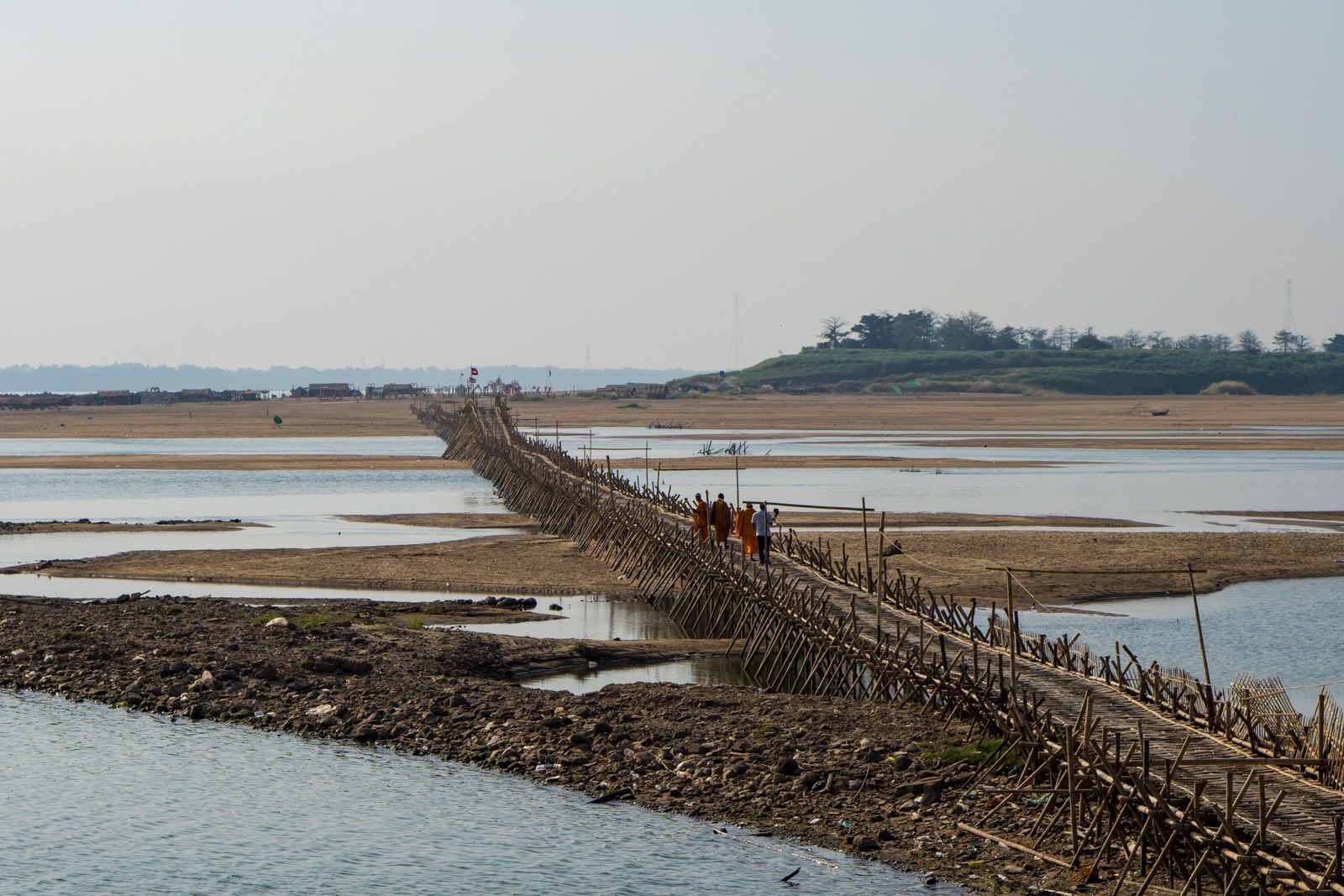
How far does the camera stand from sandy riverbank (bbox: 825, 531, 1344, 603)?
1308 inches

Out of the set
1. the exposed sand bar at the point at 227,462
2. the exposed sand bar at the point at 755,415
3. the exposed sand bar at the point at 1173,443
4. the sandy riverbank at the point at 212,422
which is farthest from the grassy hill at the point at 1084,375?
the exposed sand bar at the point at 227,462

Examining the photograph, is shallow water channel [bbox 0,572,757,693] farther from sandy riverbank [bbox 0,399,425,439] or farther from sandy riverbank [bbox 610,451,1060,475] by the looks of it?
sandy riverbank [bbox 0,399,425,439]

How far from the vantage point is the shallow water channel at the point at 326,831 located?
15453 millimetres

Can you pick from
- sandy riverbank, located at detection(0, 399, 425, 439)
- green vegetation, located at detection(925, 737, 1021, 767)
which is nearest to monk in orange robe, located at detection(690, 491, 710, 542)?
green vegetation, located at detection(925, 737, 1021, 767)

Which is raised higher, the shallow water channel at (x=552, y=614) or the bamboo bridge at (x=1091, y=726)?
the bamboo bridge at (x=1091, y=726)

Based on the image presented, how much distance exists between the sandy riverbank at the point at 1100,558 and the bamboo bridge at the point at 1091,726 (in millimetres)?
3929

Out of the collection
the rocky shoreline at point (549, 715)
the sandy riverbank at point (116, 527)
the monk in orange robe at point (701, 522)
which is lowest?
the rocky shoreline at point (549, 715)

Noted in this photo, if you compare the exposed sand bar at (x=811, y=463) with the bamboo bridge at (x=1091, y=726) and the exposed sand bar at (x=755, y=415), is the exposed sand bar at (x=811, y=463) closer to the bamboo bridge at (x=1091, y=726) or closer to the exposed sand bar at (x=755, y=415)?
the exposed sand bar at (x=755, y=415)

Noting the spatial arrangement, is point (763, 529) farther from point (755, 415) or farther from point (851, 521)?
point (755, 415)

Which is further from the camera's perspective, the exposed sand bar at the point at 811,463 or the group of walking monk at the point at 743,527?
the exposed sand bar at the point at 811,463

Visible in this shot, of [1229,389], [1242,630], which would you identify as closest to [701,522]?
[1242,630]

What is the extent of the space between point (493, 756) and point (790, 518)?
27.8 m

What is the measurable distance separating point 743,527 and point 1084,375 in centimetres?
16161

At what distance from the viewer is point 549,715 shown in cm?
2044
